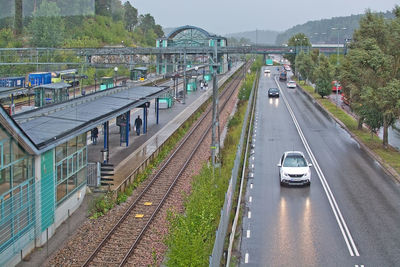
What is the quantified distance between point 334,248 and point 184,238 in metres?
5.76

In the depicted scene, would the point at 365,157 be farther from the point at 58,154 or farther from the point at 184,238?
the point at 184,238

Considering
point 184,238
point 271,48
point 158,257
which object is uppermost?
point 271,48

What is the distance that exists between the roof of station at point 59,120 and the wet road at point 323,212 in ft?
20.5

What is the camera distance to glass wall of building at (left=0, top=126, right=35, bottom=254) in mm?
12930

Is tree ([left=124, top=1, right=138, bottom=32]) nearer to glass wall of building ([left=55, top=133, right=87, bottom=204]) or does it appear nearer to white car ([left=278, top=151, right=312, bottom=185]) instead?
white car ([left=278, top=151, right=312, bottom=185])

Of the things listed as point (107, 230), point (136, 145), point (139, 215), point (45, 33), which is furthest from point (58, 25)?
point (107, 230)

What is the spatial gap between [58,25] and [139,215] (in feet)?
211

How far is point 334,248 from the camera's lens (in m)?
14.7

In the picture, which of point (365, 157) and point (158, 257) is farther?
point (365, 157)

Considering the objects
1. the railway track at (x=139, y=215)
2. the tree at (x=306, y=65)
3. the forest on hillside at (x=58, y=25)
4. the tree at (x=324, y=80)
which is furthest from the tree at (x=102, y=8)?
Answer: the railway track at (x=139, y=215)

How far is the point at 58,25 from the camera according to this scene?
253 ft

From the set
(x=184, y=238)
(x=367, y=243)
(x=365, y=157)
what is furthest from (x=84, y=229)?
(x=365, y=157)

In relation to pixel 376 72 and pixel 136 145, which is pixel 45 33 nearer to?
pixel 136 145

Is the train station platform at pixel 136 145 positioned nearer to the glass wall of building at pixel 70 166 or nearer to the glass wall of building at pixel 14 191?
the glass wall of building at pixel 70 166
